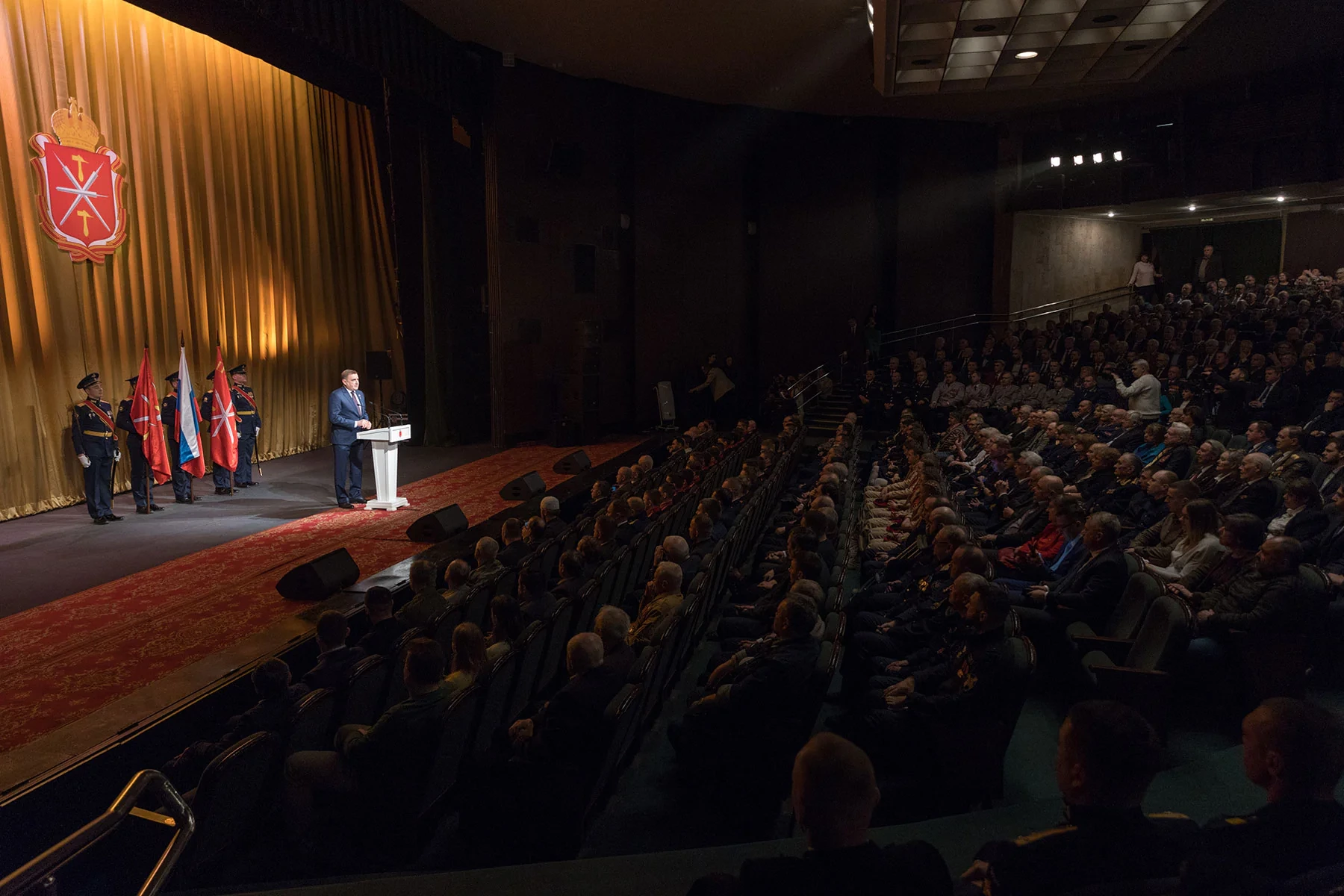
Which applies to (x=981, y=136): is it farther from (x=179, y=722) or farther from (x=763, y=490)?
(x=179, y=722)

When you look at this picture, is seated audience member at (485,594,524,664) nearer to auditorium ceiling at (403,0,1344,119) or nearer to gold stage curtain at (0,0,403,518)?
gold stage curtain at (0,0,403,518)

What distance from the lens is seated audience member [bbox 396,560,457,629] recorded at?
4.05 meters

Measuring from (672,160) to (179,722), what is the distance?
11.7 m

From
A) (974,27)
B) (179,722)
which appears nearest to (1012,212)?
(974,27)

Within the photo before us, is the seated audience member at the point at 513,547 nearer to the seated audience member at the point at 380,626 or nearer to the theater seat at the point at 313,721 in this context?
the seated audience member at the point at 380,626

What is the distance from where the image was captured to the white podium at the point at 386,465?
24.3 feet

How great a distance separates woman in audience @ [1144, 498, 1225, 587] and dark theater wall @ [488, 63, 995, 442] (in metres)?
8.32

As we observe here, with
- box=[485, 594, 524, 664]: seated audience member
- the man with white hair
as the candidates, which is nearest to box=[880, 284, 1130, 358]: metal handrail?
the man with white hair

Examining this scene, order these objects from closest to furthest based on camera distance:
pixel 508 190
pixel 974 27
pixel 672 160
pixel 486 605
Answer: pixel 486 605 < pixel 974 27 < pixel 508 190 < pixel 672 160

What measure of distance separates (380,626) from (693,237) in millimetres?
11292

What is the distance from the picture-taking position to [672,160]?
13641mm

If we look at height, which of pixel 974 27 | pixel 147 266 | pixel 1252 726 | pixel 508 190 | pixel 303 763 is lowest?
pixel 303 763

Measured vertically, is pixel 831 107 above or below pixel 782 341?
above

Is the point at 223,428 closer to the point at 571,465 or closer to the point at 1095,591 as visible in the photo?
the point at 571,465
